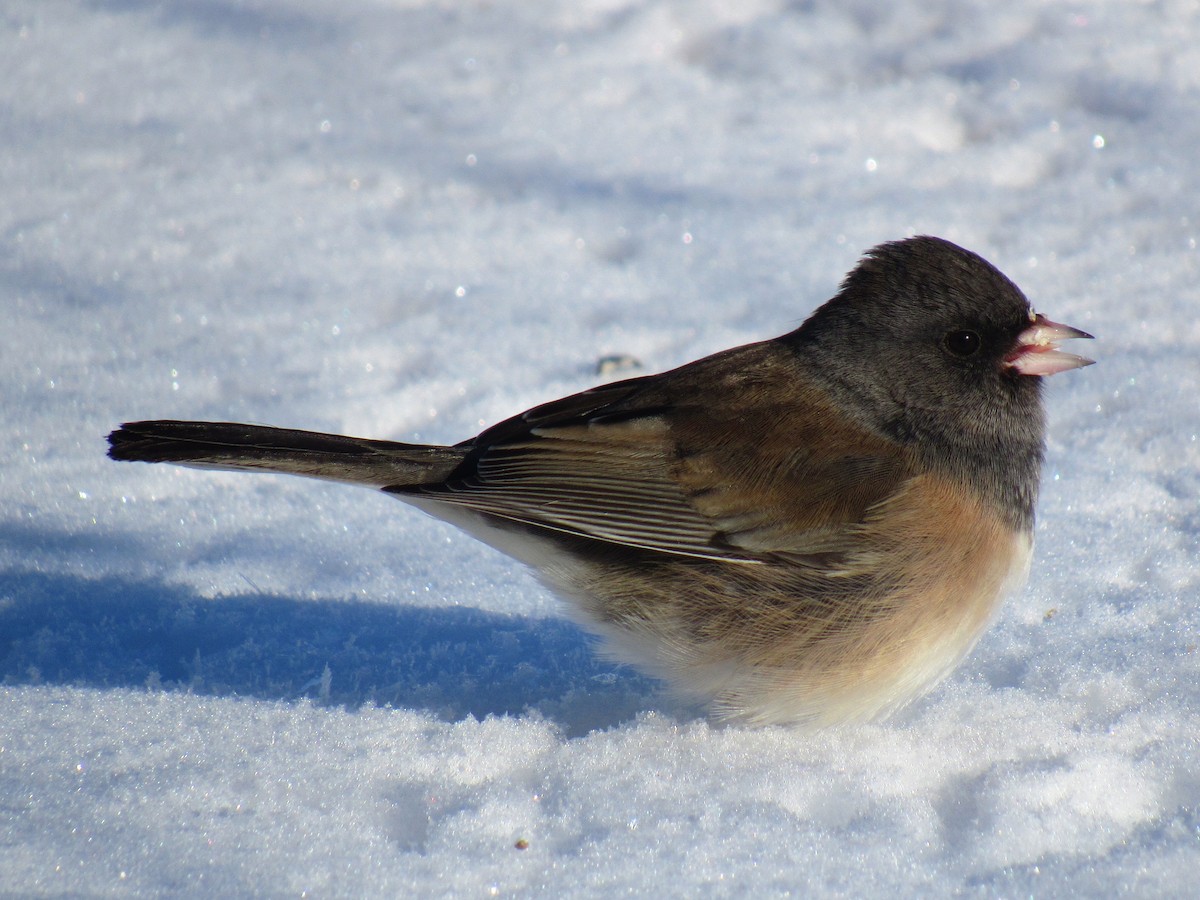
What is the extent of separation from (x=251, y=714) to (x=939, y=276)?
1.79 m

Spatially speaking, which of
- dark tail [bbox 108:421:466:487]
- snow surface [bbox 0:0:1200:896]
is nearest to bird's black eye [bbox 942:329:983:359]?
snow surface [bbox 0:0:1200:896]

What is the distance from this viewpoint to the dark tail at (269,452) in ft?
7.80

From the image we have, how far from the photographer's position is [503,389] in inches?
143

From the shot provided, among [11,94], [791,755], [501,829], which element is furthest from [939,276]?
[11,94]

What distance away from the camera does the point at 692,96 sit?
16.1 ft

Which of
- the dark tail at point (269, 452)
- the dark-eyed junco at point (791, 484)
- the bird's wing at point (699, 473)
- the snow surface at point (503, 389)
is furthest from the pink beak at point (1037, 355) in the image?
the dark tail at point (269, 452)

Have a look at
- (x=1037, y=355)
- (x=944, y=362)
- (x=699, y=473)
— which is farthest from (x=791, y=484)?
(x=1037, y=355)

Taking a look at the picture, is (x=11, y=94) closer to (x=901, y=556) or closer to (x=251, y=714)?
(x=251, y=714)

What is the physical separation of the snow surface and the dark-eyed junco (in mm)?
214

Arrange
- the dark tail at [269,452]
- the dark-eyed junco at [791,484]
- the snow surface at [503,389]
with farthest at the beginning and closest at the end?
1. the dark tail at [269,452]
2. the dark-eyed junco at [791,484]
3. the snow surface at [503,389]

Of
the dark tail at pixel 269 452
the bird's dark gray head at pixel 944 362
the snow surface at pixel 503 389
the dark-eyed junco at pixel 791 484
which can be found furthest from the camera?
the bird's dark gray head at pixel 944 362

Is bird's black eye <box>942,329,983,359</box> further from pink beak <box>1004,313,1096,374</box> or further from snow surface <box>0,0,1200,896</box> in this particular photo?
snow surface <box>0,0,1200,896</box>

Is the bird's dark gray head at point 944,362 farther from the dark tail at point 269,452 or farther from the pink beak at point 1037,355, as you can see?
the dark tail at point 269,452

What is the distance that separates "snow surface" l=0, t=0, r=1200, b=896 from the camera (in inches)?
80.6
